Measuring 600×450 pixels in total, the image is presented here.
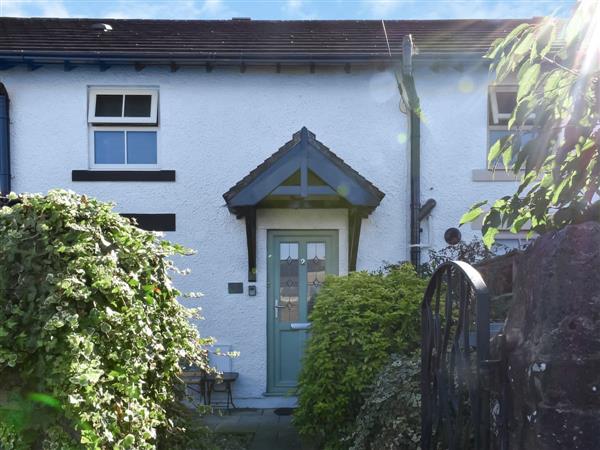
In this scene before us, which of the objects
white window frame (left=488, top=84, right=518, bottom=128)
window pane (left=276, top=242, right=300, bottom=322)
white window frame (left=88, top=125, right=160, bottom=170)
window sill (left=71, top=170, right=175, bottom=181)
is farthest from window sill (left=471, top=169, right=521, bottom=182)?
white window frame (left=88, top=125, right=160, bottom=170)

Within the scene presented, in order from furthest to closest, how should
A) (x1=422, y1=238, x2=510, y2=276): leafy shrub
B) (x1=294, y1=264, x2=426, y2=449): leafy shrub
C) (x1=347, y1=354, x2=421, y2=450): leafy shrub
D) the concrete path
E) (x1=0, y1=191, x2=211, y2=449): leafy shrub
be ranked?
(x1=422, y1=238, x2=510, y2=276): leafy shrub, the concrete path, (x1=294, y1=264, x2=426, y2=449): leafy shrub, (x1=347, y1=354, x2=421, y2=450): leafy shrub, (x1=0, y1=191, x2=211, y2=449): leafy shrub

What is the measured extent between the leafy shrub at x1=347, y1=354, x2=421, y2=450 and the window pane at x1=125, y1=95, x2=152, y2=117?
4.82m

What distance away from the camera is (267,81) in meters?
6.64

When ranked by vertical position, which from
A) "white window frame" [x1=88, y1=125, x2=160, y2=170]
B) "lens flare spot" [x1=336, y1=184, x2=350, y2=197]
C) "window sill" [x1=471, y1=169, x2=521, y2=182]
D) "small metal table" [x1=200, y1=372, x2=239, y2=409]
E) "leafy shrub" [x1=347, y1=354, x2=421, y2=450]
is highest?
"white window frame" [x1=88, y1=125, x2=160, y2=170]

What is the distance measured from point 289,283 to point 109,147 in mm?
2998

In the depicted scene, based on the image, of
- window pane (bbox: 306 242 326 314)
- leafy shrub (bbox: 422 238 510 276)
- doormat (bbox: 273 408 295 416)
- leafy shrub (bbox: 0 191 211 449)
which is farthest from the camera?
window pane (bbox: 306 242 326 314)

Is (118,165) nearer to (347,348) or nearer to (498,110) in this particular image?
(347,348)

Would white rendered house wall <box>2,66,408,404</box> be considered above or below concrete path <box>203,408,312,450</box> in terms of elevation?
above

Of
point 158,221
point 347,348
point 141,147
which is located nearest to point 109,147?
point 141,147

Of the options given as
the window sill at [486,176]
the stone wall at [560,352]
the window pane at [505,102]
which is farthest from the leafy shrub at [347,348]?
the window pane at [505,102]

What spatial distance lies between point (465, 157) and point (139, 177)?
167 inches

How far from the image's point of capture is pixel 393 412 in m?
3.14

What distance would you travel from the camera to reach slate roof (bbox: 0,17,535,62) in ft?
21.0

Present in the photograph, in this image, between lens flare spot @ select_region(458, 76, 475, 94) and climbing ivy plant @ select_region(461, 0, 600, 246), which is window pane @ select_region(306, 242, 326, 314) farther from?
Answer: climbing ivy plant @ select_region(461, 0, 600, 246)
